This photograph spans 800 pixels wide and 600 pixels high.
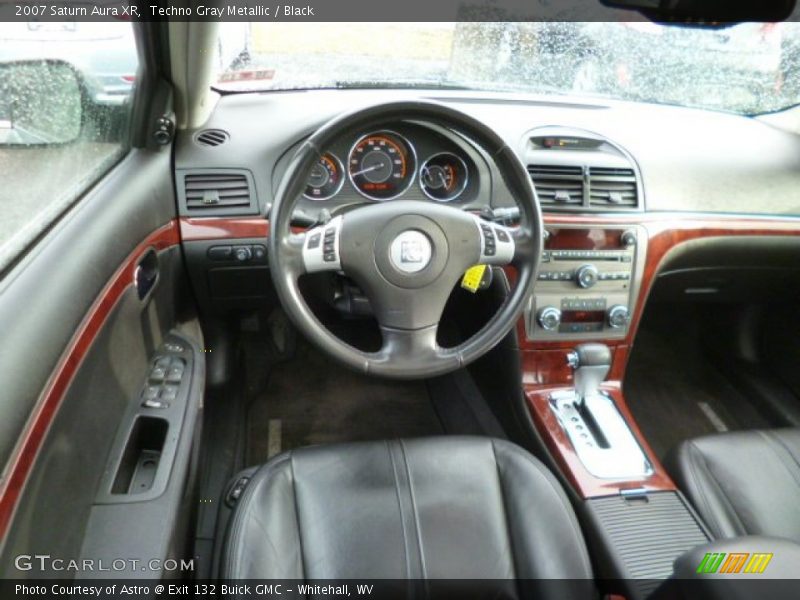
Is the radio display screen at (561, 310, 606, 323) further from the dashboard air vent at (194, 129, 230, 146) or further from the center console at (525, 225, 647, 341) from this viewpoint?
the dashboard air vent at (194, 129, 230, 146)

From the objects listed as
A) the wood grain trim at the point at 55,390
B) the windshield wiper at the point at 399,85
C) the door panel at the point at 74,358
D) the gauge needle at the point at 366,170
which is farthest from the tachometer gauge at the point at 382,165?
the wood grain trim at the point at 55,390

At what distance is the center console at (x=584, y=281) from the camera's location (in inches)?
78.9

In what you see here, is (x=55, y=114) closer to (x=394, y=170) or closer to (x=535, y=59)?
(x=394, y=170)

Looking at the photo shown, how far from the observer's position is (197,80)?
5.90 feet

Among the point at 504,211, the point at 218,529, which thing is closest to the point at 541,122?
the point at 504,211

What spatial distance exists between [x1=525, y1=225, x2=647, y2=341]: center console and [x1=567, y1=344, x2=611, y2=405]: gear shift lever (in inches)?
3.3

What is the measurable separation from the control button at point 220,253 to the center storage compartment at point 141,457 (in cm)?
62

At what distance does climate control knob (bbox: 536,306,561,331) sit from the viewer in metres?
2.02

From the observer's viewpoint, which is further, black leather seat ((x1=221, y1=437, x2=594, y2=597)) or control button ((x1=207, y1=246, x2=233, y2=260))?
control button ((x1=207, y1=246, x2=233, y2=260))

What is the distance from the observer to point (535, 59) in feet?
7.45

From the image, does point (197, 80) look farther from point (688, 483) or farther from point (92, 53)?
point (688, 483)

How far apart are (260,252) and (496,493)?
39.5 inches

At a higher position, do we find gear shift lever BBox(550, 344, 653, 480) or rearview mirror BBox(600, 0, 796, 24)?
rearview mirror BBox(600, 0, 796, 24)
